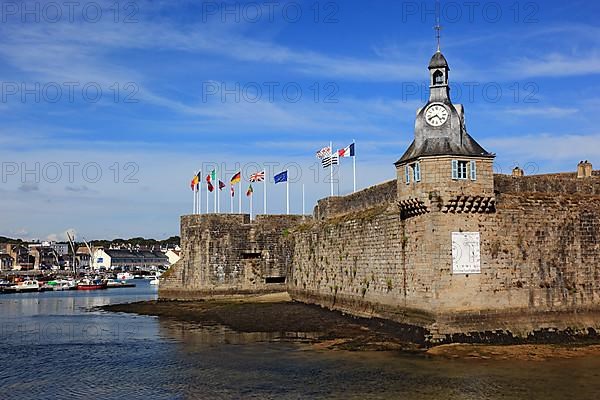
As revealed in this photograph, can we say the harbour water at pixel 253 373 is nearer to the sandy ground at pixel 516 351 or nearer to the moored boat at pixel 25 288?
the sandy ground at pixel 516 351

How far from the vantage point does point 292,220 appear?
4494cm

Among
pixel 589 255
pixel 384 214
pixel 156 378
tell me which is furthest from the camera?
pixel 384 214

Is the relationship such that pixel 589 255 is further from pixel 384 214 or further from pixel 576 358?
pixel 384 214

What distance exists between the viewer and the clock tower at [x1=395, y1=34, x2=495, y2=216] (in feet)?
74.4

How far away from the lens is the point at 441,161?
22766 millimetres

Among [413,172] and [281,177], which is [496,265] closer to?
[413,172]

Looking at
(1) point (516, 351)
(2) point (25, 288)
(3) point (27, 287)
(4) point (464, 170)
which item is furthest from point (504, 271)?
(3) point (27, 287)

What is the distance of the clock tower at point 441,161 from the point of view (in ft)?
74.4

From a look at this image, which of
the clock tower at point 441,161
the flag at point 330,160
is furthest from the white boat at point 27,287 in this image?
the clock tower at point 441,161

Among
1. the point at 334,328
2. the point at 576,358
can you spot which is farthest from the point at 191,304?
the point at 576,358

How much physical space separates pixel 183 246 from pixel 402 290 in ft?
73.4

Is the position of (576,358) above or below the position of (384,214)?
below

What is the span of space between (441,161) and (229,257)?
22814 mm

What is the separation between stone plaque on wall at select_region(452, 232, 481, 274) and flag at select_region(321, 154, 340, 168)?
1384 cm
